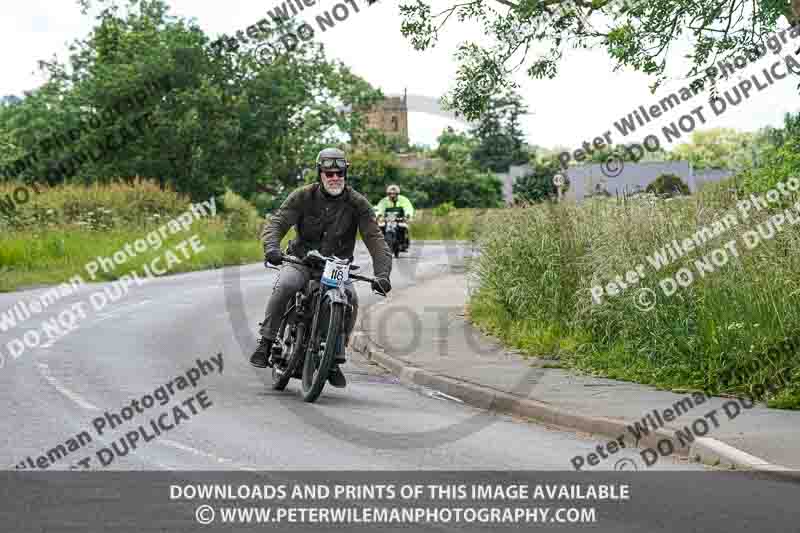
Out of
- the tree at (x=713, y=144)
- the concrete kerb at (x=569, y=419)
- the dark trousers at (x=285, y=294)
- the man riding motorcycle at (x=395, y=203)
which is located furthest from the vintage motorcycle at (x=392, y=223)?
the tree at (x=713, y=144)

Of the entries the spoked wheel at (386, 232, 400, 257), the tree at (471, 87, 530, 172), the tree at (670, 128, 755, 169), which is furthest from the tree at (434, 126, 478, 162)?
the spoked wheel at (386, 232, 400, 257)

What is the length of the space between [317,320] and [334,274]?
0.43 meters

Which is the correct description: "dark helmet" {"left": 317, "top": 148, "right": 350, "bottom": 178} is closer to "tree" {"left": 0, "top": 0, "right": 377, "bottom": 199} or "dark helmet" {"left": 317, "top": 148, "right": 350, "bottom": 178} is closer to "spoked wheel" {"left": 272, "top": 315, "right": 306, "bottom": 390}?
"spoked wheel" {"left": 272, "top": 315, "right": 306, "bottom": 390}

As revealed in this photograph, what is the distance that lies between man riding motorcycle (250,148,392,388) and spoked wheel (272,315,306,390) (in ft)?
0.37

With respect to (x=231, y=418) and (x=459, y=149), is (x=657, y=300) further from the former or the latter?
(x=459, y=149)

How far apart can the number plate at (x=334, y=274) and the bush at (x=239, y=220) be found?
32992 millimetres

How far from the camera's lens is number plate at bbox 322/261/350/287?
455 inches

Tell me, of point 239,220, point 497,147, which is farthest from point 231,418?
point 497,147

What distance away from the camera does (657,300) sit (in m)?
13.1

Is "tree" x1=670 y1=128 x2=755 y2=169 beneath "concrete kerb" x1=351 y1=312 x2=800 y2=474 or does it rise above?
above

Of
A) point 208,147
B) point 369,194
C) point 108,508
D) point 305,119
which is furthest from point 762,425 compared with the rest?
point 369,194

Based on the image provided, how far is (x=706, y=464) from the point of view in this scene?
355 inches

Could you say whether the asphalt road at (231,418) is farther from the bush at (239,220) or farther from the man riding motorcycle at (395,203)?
the bush at (239,220)

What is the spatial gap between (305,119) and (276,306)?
66.9 meters
